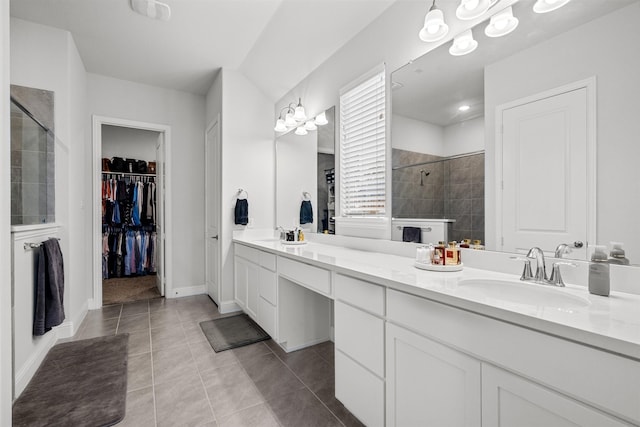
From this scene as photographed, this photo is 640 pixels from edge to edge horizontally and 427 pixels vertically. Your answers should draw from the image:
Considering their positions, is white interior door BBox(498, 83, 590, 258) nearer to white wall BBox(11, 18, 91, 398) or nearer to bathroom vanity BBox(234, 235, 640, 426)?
bathroom vanity BBox(234, 235, 640, 426)

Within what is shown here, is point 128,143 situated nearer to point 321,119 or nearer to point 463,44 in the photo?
point 321,119

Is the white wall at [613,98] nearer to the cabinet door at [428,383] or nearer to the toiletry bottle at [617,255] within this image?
the toiletry bottle at [617,255]

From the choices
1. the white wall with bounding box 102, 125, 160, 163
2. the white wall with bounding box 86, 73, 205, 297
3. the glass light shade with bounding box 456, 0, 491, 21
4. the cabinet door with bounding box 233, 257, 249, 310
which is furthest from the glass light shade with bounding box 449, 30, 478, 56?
the white wall with bounding box 102, 125, 160, 163

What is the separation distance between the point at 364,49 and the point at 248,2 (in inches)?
41.1

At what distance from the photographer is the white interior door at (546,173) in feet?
3.90

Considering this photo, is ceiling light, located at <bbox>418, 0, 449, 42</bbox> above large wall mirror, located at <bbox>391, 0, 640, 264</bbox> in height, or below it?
above

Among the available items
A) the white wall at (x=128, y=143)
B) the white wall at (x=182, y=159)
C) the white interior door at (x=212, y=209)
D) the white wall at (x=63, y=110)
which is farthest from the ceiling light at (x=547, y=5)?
the white wall at (x=128, y=143)

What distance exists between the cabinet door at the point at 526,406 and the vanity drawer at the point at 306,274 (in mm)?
946

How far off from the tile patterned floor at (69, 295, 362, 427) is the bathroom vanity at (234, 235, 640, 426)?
0.33 meters

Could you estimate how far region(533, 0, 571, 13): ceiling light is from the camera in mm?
1243

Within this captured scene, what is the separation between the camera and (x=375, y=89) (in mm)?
2236
